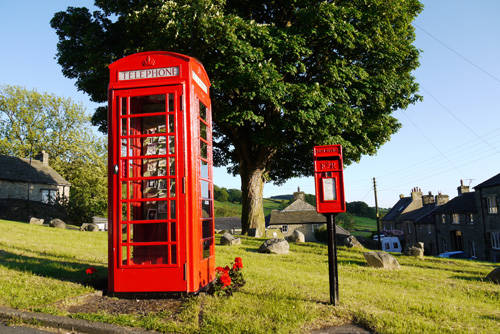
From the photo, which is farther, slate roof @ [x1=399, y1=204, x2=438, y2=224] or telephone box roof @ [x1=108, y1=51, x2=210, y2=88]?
slate roof @ [x1=399, y1=204, x2=438, y2=224]

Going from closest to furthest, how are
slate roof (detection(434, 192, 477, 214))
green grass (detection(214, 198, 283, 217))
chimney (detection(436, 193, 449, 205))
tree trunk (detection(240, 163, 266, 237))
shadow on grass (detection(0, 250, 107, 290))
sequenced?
1. shadow on grass (detection(0, 250, 107, 290))
2. tree trunk (detection(240, 163, 266, 237))
3. slate roof (detection(434, 192, 477, 214))
4. chimney (detection(436, 193, 449, 205))
5. green grass (detection(214, 198, 283, 217))

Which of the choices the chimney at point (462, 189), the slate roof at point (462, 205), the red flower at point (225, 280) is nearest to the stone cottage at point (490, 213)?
the slate roof at point (462, 205)

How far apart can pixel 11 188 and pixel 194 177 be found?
35.1 metres

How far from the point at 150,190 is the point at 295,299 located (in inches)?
120

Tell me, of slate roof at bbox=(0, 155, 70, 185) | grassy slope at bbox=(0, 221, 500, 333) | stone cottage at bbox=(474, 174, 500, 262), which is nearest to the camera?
grassy slope at bbox=(0, 221, 500, 333)

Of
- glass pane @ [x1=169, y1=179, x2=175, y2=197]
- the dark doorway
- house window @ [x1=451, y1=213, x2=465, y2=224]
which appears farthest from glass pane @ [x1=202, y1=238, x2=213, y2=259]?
the dark doorway

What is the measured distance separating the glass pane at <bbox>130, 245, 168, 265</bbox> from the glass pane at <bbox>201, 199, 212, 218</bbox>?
0.85 metres

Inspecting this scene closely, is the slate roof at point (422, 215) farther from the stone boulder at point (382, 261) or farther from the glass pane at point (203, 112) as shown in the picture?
the glass pane at point (203, 112)

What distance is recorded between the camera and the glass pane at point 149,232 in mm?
6090

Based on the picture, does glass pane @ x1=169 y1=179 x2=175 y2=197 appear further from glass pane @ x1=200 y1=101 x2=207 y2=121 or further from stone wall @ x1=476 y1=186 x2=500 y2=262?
stone wall @ x1=476 y1=186 x2=500 y2=262

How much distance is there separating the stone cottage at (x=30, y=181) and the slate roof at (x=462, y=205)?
142 feet

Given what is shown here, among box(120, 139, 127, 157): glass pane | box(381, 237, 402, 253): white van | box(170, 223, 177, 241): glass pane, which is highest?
box(120, 139, 127, 157): glass pane

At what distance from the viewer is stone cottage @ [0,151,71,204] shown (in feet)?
107

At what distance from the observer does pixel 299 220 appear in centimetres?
5616
